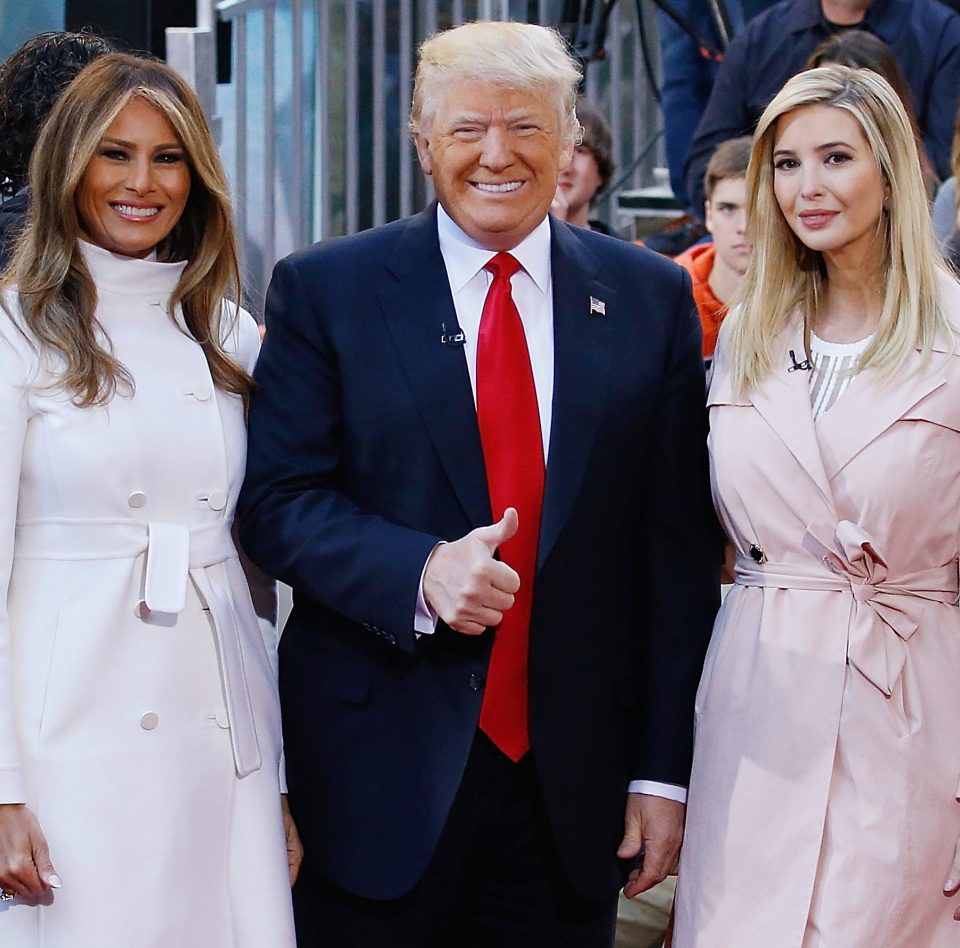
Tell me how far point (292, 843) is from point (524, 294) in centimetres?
108

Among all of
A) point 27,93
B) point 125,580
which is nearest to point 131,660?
point 125,580

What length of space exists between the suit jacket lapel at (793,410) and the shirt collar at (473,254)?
1.46 ft

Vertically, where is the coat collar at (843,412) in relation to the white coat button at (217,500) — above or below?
above

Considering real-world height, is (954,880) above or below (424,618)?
below

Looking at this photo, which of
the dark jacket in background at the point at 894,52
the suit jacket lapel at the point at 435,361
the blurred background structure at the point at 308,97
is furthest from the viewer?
the blurred background structure at the point at 308,97

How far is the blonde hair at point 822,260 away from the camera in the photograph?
2916 mm

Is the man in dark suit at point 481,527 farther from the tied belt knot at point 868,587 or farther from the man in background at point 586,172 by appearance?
the man in background at point 586,172

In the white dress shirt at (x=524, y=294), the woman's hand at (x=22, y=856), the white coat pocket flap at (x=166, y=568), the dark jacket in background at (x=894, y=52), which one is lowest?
the woman's hand at (x=22, y=856)

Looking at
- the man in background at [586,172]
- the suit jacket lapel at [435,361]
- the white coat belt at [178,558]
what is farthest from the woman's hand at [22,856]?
the man in background at [586,172]

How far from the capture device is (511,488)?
113 inches

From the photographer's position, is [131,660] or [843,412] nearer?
[131,660]

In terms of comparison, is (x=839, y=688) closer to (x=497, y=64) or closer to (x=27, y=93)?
(x=497, y=64)

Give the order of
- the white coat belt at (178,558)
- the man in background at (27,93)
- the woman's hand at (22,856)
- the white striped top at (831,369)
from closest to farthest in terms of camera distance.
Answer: the woman's hand at (22,856) → the white coat belt at (178,558) → the white striped top at (831,369) → the man in background at (27,93)

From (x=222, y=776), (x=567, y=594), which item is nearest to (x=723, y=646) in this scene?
(x=567, y=594)
